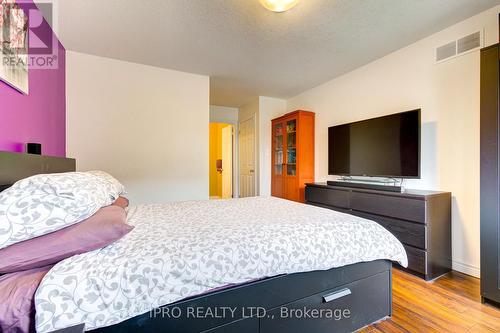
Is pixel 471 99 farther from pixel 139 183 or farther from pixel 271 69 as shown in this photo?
pixel 139 183

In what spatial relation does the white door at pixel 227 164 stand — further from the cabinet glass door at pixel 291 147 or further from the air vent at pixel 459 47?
the air vent at pixel 459 47

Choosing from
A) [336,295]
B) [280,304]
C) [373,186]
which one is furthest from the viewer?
[373,186]

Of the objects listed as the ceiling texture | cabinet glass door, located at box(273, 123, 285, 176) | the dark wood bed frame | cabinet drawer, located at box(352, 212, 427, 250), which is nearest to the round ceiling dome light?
the ceiling texture

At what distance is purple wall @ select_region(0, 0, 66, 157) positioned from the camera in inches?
62.0

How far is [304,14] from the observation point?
6.61 feet

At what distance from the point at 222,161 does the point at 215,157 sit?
0.90 metres

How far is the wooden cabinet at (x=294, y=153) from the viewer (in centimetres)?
383

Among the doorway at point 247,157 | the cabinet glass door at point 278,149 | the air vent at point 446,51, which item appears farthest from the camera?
the doorway at point 247,157

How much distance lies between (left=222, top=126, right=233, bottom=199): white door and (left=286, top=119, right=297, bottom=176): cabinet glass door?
2003 mm

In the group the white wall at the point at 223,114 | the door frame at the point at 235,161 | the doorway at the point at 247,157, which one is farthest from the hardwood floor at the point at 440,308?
the white wall at the point at 223,114

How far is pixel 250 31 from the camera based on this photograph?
227 centimetres

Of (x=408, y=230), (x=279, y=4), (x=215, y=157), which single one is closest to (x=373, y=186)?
(x=408, y=230)

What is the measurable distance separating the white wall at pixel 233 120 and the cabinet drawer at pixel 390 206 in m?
3.31

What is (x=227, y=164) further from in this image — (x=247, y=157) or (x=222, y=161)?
(x=247, y=157)
